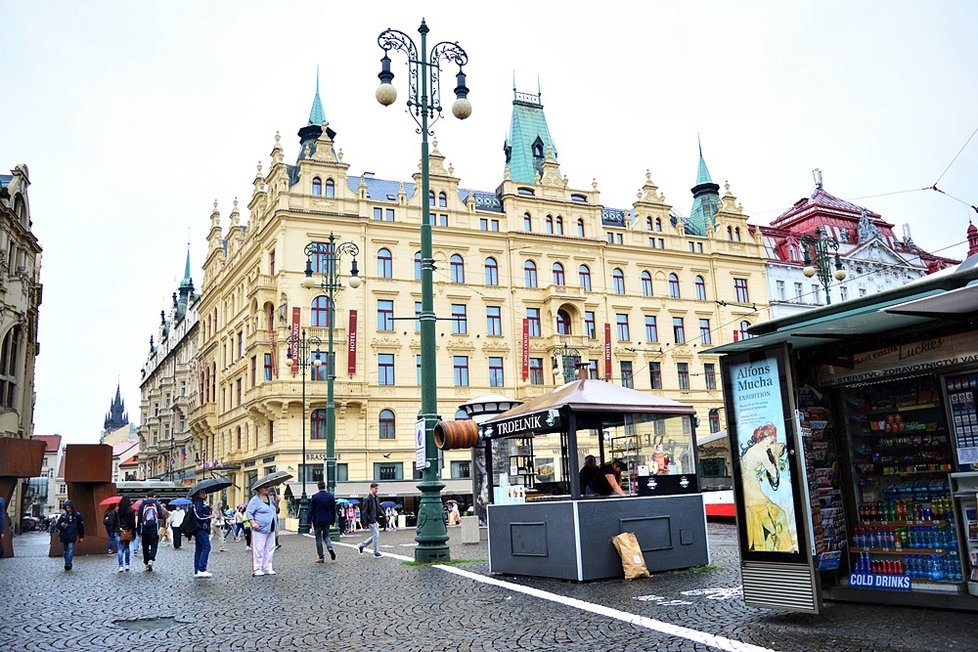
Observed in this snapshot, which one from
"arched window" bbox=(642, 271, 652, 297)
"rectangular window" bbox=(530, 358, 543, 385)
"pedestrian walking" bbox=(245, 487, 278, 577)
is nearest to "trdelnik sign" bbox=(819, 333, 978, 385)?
"pedestrian walking" bbox=(245, 487, 278, 577)

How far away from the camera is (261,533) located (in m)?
15.9

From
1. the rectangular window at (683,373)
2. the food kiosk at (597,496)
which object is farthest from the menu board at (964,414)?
the rectangular window at (683,373)

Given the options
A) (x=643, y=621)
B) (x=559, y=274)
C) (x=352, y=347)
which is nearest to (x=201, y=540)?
(x=643, y=621)

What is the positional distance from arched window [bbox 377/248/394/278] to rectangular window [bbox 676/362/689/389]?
69.4 feet

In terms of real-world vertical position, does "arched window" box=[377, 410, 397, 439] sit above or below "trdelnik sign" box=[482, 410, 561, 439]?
above

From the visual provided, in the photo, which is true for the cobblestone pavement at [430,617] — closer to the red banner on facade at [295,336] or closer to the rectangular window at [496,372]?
the red banner on facade at [295,336]

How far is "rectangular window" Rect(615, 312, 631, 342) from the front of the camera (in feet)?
180

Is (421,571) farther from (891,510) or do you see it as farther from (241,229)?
(241,229)

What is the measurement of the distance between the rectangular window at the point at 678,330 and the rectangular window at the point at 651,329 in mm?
1560

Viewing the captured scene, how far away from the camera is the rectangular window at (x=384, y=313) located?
48688mm

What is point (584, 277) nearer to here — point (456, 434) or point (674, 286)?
point (674, 286)

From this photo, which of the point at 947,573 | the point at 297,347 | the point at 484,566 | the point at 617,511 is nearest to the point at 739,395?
the point at 947,573

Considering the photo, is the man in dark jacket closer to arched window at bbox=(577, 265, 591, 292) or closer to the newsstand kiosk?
the newsstand kiosk

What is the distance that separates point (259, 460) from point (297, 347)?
26.9ft
